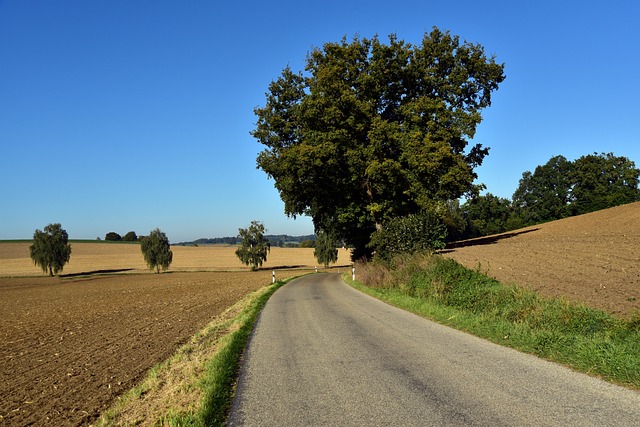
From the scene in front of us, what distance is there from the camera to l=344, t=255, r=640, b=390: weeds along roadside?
23.4 feet

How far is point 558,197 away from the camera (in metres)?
95.5

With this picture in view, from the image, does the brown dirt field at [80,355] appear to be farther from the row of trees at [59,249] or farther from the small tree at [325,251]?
the row of trees at [59,249]

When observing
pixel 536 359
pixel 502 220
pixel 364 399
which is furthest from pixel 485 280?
pixel 502 220

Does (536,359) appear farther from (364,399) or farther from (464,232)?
(464,232)

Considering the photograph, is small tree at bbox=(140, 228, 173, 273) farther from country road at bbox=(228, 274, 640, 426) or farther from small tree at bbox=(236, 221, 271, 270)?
country road at bbox=(228, 274, 640, 426)

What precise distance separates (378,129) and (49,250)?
6905 centimetres

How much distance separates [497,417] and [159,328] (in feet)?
47.3

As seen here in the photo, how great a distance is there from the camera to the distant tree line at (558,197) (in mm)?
86812

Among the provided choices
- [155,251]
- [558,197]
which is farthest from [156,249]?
A: [558,197]

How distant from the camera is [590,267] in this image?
1808 centimetres

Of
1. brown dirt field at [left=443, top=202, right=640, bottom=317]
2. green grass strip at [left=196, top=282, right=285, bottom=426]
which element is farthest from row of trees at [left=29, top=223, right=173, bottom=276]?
green grass strip at [left=196, top=282, right=285, bottom=426]

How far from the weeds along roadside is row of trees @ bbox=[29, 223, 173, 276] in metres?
69.5

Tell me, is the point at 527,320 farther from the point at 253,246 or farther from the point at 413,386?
the point at 253,246

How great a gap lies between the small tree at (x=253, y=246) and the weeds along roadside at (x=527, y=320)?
61.1 metres
